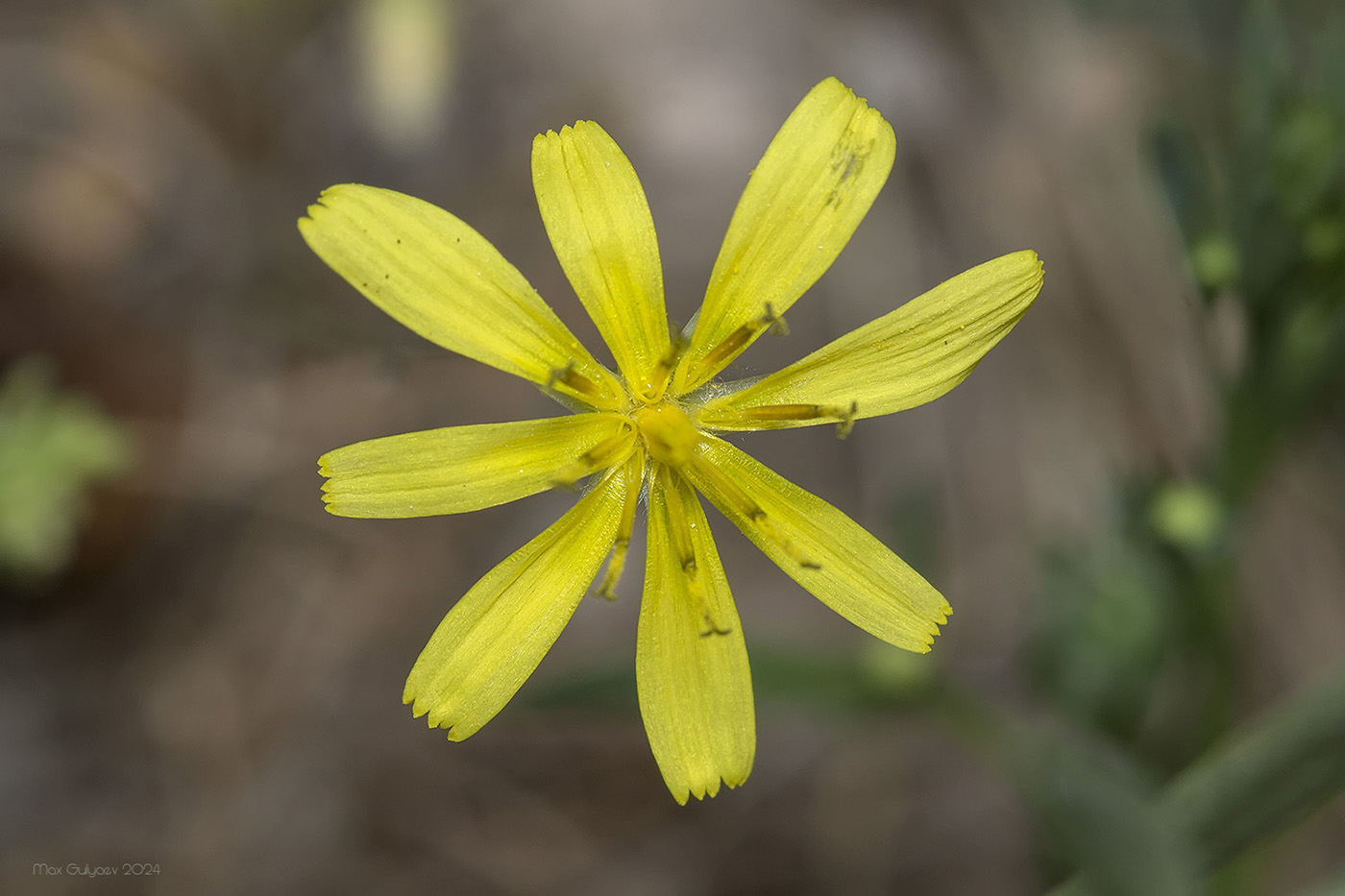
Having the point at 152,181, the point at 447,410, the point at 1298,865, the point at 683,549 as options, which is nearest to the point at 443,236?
the point at 683,549

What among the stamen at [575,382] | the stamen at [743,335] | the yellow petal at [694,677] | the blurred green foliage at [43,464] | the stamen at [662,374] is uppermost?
the blurred green foliage at [43,464]

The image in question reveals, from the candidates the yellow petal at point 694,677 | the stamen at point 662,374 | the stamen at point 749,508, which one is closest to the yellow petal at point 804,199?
the stamen at point 662,374

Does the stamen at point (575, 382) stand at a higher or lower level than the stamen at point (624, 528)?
higher

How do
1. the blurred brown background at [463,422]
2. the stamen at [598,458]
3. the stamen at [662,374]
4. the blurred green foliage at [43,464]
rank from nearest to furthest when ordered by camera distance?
the stamen at [598,458] → the stamen at [662,374] → the blurred green foliage at [43,464] → the blurred brown background at [463,422]

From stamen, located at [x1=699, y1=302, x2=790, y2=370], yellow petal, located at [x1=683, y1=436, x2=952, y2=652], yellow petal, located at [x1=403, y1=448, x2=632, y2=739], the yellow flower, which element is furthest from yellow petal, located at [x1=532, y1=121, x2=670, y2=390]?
yellow petal, located at [x1=403, y1=448, x2=632, y2=739]

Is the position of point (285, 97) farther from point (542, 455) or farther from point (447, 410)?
point (542, 455)

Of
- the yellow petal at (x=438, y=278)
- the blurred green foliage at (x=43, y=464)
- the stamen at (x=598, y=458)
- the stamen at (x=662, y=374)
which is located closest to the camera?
the yellow petal at (x=438, y=278)

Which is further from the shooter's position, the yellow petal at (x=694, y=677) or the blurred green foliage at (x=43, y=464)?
the blurred green foliage at (x=43, y=464)

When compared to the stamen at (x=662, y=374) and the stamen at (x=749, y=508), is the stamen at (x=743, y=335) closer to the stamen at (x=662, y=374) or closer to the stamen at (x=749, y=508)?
the stamen at (x=662, y=374)
